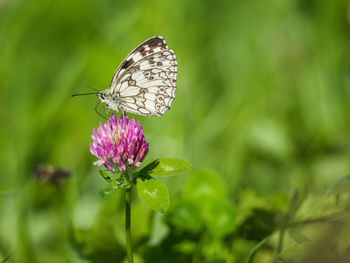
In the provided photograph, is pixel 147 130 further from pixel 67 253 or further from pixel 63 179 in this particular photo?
pixel 67 253

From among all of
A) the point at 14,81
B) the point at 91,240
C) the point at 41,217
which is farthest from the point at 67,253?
the point at 14,81

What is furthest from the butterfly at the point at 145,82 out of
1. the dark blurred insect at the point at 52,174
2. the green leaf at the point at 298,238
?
the green leaf at the point at 298,238

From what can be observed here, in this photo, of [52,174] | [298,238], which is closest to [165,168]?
[298,238]

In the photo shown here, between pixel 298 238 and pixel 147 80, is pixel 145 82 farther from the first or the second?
pixel 298 238

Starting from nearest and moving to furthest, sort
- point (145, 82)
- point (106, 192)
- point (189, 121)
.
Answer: point (106, 192) → point (145, 82) → point (189, 121)

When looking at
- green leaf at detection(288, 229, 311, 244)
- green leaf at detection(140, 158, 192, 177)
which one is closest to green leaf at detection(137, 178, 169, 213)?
green leaf at detection(140, 158, 192, 177)

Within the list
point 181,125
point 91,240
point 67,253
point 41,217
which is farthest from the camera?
point 181,125

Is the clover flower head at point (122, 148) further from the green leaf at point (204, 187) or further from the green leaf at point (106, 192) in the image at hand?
the green leaf at point (204, 187)

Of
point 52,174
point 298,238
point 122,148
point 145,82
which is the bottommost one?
point 298,238
